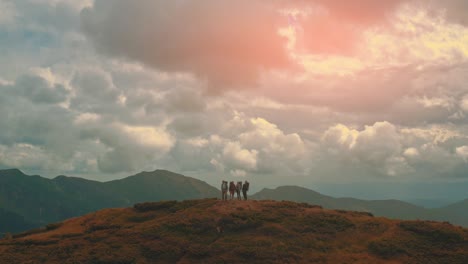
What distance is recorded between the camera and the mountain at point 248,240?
42875mm

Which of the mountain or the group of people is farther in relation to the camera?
the group of people

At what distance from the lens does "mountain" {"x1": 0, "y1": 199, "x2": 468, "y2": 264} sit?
4288cm

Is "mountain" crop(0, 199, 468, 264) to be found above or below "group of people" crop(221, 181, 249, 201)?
below

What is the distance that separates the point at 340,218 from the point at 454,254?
13.9m

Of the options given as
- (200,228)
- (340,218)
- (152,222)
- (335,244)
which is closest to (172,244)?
(200,228)

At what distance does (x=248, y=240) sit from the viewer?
152 feet

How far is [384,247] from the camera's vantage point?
143 feet

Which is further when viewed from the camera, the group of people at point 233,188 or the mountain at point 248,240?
the group of people at point 233,188

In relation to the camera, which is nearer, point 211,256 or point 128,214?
point 211,256

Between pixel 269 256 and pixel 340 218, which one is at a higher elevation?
pixel 340 218

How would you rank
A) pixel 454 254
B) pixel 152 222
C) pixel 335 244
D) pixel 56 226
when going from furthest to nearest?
pixel 56 226 → pixel 152 222 → pixel 335 244 → pixel 454 254

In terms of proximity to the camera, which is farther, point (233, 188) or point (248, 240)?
point (233, 188)

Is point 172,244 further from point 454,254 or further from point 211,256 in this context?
point 454,254

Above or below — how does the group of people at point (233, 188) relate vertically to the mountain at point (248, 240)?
above
